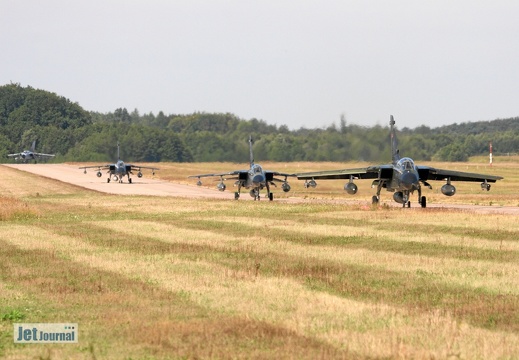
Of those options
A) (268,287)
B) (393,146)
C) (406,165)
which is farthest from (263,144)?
(268,287)

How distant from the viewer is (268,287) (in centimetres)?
2144

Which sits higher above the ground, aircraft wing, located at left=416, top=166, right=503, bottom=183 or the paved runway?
aircraft wing, located at left=416, top=166, right=503, bottom=183

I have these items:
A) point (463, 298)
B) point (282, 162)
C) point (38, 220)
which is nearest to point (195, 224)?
point (38, 220)

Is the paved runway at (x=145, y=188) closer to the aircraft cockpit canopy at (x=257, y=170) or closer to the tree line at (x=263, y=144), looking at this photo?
the aircraft cockpit canopy at (x=257, y=170)

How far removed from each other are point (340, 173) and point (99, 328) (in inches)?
1832

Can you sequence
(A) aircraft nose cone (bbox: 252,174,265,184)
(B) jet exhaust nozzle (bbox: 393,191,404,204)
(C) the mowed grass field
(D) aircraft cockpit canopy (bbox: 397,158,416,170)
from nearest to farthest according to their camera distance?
(C) the mowed grass field, (D) aircraft cockpit canopy (bbox: 397,158,416,170), (B) jet exhaust nozzle (bbox: 393,191,404,204), (A) aircraft nose cone (bbox: 252,174,265,184)

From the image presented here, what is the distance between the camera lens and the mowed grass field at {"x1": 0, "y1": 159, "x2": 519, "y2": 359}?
15.1m

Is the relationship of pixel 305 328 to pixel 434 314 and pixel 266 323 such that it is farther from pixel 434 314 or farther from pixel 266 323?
pixel 434 314

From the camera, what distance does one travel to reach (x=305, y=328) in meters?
16.4

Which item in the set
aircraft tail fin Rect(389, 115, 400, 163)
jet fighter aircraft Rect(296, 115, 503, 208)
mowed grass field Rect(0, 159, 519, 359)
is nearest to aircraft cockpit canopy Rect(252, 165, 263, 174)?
jet fighter aircraft Rect(296, 115, 503, 208)

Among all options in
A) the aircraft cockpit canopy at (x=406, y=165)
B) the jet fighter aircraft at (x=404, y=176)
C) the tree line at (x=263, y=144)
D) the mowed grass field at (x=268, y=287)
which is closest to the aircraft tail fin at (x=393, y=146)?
the jet fighter aircraft at (x=404, y=176)

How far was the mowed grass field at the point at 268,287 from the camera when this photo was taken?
594 inches

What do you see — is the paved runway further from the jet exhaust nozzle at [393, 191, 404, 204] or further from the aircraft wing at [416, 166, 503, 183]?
the jet exhaust nozzle at [393, 191, 404, 204]

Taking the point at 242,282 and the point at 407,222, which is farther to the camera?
the point at 407,222
